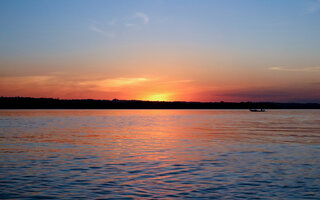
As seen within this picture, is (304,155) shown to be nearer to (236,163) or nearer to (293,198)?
(236,163)

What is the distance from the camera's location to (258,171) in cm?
2075

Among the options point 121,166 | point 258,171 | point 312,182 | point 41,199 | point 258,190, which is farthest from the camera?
point 121,166

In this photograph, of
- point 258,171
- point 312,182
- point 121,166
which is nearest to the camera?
point 312,182

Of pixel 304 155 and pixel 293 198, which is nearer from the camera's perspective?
pixel 293 198

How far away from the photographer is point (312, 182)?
17.7 metres

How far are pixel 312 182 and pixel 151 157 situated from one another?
12.0m

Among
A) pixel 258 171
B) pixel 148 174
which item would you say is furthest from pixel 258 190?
pixel 148 174

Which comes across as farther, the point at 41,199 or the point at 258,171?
the point at 258,171

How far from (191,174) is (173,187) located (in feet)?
11.3

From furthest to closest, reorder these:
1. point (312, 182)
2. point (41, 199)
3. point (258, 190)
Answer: point (312, 182) → point (258, 190) → point (41, 199)

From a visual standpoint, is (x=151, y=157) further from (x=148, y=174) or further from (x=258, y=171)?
(x=258, y=171)

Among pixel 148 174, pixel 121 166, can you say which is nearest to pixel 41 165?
pixel 121 166

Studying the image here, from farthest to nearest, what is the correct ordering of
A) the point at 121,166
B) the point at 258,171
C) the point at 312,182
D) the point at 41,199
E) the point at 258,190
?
the point at 121,166
the point at 258,171
the point at 312,182
the point at 258,190
the point at 41,199

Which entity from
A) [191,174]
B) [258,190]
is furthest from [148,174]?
[258,190]
